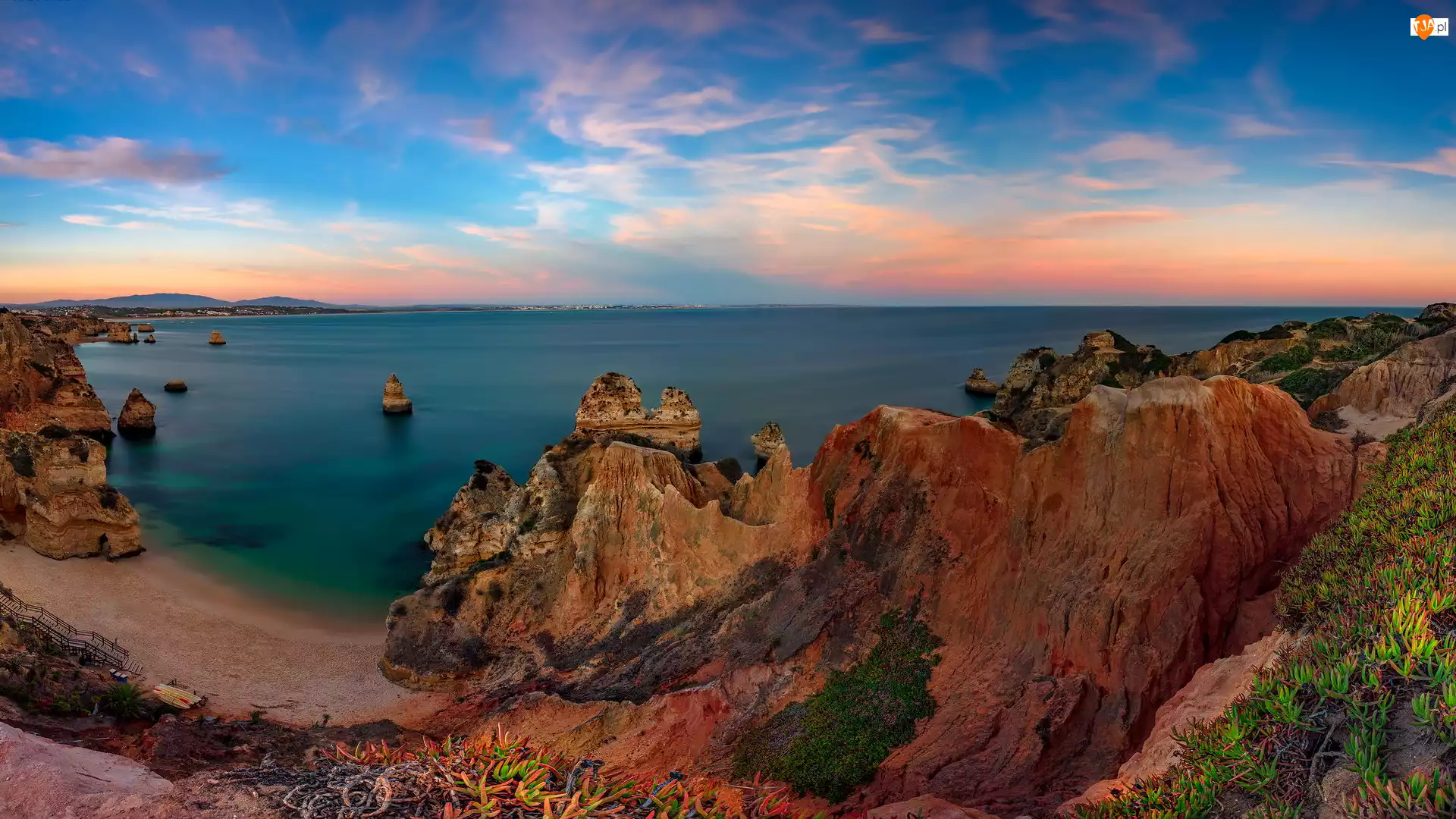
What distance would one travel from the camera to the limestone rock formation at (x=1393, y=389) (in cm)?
1969

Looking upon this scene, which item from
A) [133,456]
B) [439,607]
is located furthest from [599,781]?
[133,456]

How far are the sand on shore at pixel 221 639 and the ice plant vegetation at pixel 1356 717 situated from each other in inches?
886

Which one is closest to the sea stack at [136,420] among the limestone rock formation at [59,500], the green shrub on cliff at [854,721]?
the limestone rock formation at [59,500]

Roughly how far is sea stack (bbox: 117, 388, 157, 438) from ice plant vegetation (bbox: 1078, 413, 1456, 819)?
8883 cm

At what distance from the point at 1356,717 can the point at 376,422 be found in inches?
3439

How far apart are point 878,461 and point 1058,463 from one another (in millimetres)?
5394

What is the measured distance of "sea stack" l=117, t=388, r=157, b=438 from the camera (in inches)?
2766

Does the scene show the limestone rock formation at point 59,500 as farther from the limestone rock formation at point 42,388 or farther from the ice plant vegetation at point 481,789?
the ice plant vegetation at point 481,789

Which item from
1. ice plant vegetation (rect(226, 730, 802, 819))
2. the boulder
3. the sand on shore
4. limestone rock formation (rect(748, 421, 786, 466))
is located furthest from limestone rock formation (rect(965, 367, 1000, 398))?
ice plant vegetation (rect(226, 730, 802, 819))

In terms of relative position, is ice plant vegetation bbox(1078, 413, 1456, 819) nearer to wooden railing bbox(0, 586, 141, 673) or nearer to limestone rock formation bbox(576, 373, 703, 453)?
wooden railing bbox(0, 586, 141, 673)

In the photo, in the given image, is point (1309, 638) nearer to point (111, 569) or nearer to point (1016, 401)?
point (111, 569)

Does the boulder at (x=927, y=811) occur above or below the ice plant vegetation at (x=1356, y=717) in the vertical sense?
below

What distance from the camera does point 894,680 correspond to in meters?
16.4

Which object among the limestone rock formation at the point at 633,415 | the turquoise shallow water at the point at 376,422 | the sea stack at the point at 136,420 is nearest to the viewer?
the turquoise shallow water at the point at 376,422
